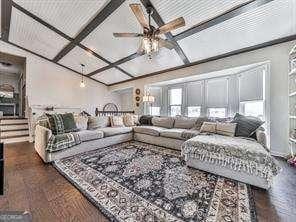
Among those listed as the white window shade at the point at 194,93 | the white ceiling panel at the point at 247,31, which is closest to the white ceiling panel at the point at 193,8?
the white ceiling panel at the point at 247,31

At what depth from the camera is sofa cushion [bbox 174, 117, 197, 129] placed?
4.31m

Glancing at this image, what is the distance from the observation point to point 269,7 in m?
2.60

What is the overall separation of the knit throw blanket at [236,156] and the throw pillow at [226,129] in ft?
2.25

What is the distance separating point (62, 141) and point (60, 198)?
4.98ft

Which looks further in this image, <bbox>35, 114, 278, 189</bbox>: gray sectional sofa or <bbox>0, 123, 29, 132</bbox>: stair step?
<bbox>0, 123, 29, 132</bbox>: stair step

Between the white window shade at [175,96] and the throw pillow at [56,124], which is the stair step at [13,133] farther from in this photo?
the white window shade at [175,96]

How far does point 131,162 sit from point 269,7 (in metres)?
3.73

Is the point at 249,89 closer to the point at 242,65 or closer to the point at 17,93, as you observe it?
the point at 242,65

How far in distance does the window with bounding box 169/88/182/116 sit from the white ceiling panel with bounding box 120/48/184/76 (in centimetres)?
112

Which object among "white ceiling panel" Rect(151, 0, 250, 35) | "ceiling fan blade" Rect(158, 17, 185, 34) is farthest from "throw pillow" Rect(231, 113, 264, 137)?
"ceiling fan blade" Rect(158, 17, 185, 34)

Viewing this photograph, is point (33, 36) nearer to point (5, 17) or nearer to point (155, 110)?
point (5, 17)

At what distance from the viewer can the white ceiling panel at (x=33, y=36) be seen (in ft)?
13.4

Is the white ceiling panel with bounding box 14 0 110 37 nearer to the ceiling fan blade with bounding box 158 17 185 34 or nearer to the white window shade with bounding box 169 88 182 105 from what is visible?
the ceiling fan blade with bounding box 158 17 185 34

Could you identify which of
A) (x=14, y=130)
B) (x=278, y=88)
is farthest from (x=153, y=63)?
(x=14, y=130)
